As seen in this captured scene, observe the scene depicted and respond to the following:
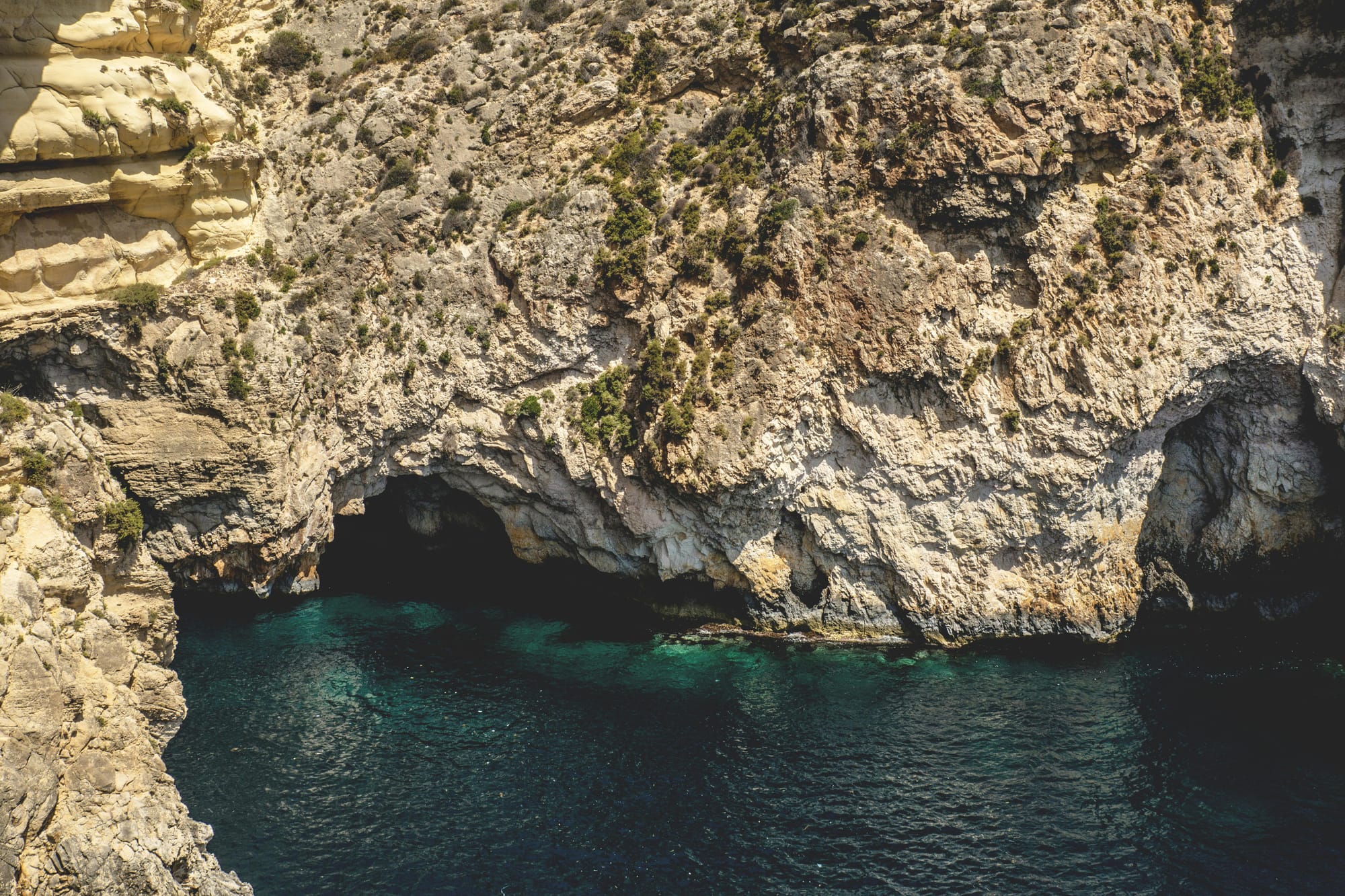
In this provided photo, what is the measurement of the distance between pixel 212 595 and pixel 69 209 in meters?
19.4

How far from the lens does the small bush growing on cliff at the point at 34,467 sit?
27875mm

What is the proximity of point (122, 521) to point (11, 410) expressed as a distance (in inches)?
185

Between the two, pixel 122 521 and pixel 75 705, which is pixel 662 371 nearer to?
pixel 122 521

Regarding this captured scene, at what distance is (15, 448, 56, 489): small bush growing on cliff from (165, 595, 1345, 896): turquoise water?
11771 mm

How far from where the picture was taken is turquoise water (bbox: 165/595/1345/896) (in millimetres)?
29703

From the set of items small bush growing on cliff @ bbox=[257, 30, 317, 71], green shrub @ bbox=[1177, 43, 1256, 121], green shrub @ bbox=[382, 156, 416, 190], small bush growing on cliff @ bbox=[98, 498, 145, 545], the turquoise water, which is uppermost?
small bush growing on cliff @ bbox=[257, 30, 317, 71]

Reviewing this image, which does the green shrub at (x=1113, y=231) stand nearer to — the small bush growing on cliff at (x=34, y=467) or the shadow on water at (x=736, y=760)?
the shadow on water at (x=736, y=760)

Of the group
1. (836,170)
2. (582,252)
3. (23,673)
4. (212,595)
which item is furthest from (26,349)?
(836,170)

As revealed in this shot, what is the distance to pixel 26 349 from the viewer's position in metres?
37.4

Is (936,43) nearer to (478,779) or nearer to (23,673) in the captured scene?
(478,779)

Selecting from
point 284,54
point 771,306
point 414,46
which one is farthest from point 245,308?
point 771,306

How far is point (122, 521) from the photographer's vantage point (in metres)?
31.1

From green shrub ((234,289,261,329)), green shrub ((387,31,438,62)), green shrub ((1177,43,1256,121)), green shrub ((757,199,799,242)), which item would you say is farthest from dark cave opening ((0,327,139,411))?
green shrub ((1177,43,1256,121))

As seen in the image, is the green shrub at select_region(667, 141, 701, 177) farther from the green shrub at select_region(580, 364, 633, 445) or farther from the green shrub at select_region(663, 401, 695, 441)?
the green shrub at select_region(663, 401, 695, 441)
